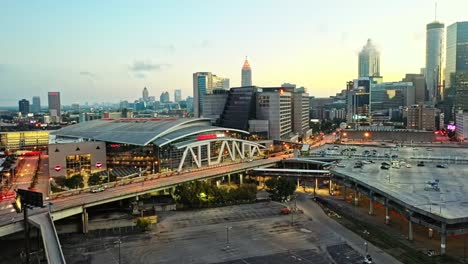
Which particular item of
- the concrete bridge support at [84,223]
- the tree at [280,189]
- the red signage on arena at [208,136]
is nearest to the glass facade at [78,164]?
the red signage on arena at [208,136]

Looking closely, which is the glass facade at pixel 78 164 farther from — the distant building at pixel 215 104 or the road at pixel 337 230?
the distant building at pixel 215 104

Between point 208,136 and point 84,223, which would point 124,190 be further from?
point 208,136

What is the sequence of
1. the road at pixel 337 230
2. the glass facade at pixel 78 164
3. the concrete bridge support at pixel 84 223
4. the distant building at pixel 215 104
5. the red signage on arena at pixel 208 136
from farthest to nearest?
the distant building at pixel 215 104, the red signage on arena at pixel 208 136, the glass facade at pixel 78 164, the concrete bridge support at pixel 84 223, the road at pixel 337 230

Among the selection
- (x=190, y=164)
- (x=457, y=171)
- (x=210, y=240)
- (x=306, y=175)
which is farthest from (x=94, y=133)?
(x=457, y=171)

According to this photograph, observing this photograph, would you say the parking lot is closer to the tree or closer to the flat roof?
the tree

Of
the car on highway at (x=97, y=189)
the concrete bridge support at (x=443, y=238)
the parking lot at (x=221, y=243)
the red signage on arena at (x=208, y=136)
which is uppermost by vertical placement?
the red signage on arena at (x=208, y=136)

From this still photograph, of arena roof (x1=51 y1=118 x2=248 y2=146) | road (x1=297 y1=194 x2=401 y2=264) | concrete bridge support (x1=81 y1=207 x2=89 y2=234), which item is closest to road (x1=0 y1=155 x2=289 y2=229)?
concrete bridge support (x1=81 y1=207 x2=89 y2=234)

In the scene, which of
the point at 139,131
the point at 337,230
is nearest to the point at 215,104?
the point at 139,131

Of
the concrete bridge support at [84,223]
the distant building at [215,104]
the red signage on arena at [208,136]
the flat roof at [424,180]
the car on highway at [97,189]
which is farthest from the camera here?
the distant building at [215,104]
